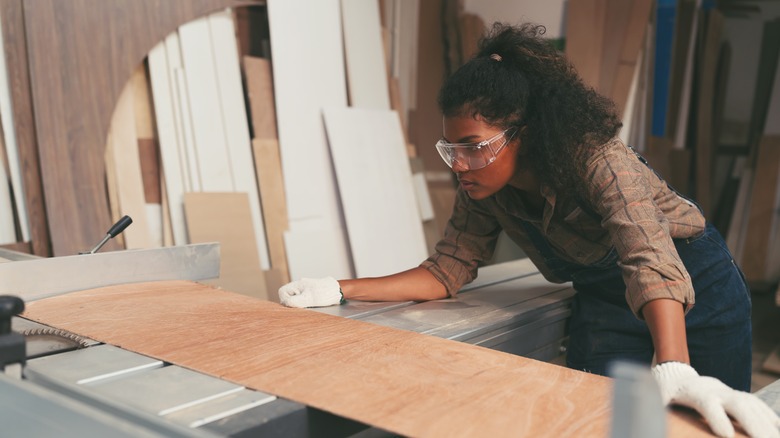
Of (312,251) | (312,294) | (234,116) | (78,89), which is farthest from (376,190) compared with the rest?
(312,294)

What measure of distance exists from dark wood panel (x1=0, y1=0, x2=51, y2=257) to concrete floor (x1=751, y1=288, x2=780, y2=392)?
3457 mm

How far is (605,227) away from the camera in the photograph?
1452 millimetres

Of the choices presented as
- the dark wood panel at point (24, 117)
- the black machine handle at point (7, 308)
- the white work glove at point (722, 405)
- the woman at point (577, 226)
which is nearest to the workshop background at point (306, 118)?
the dark wood panel at point (24, 117)

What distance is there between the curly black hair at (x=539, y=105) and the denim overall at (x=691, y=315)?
311mm

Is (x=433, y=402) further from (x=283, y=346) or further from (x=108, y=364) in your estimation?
(x=108, y=364)

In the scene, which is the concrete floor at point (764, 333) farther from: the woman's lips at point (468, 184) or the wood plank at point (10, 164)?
the wood plank at point (10, 164)

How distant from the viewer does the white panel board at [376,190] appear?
374cm

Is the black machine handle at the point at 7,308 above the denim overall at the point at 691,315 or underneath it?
above

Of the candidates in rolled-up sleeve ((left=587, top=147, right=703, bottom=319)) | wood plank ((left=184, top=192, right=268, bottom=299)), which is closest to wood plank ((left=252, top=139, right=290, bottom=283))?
wood plank ((left=184, top=192, right=268, bottom=299))

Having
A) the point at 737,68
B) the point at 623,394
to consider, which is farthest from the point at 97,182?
the point at 737,68

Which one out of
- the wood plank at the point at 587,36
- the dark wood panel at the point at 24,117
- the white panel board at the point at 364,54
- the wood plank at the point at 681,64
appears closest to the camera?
the dark wood panel at the point at 24,117

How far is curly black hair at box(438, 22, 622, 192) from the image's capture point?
4.95 feet

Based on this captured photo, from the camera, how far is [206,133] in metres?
3.26

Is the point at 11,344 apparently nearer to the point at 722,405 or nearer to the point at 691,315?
the point at 722,405
